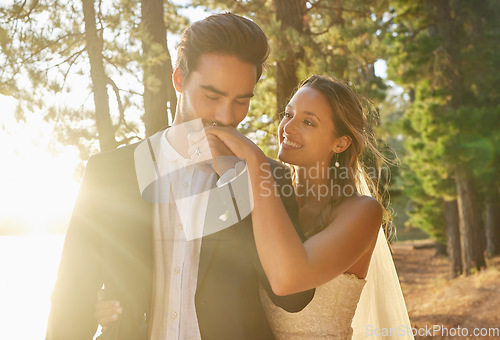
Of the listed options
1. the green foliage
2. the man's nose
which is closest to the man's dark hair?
the man's nose

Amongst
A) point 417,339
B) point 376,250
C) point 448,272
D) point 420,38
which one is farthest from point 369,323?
point 448,272

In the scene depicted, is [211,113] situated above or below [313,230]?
above

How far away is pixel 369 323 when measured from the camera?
4.13 meters

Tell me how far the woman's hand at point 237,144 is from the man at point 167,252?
4 centimetres

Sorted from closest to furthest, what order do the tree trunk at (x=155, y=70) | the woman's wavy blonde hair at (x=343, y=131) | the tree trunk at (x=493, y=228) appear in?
the woman's wavy blonde hair at (x=343, y=131) < the tree trunk at (x=155, y=70) < the tree trunk at (x=493, y=228)

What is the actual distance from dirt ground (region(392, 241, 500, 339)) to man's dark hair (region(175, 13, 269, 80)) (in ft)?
29.6

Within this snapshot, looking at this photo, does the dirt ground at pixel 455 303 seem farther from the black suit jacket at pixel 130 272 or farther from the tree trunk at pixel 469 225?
the black suit jacket at pixel 130 272

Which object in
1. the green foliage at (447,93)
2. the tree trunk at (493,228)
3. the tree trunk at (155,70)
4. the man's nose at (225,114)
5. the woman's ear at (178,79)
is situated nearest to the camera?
Answer: the man's nose at (225,114)

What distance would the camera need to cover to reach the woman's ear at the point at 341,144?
11.5 feet

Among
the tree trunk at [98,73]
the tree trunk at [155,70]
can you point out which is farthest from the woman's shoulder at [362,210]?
the tree trunk at [98,73]

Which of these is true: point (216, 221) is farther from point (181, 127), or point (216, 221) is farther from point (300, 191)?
point (300, 191)

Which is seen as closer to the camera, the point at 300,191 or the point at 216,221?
the point at 216,221

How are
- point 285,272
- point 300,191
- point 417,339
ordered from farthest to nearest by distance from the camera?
point 417,339, point 300,191, point 285,272

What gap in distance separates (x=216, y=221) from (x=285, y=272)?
16.5 inches
